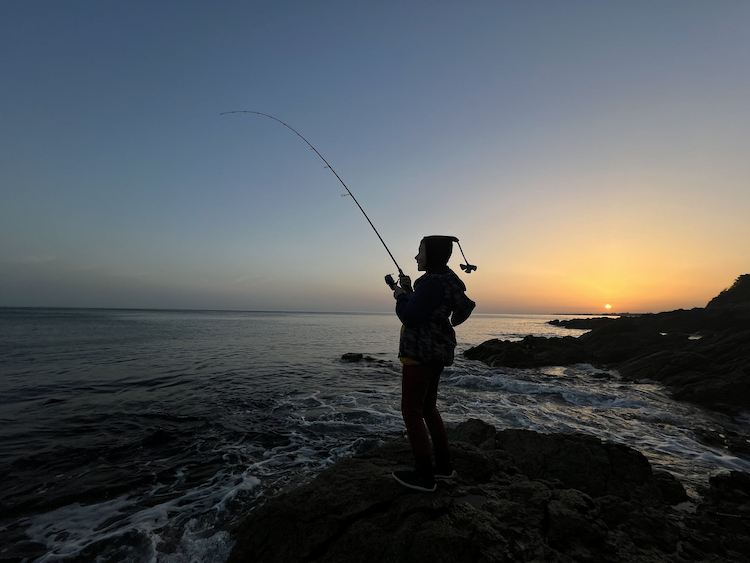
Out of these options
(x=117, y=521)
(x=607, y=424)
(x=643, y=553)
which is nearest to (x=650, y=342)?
(x=607, y=424)

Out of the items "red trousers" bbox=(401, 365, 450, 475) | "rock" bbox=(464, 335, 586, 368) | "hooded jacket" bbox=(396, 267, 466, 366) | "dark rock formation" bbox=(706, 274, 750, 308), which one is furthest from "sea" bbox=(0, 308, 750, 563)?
"dark rock formation" bbox=(706, 274, 750, 308)

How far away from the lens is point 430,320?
3.68 m

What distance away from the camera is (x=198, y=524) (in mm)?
4695

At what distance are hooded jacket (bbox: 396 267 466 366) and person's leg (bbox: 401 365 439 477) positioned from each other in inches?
6.1

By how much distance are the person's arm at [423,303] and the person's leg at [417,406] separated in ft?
1.77

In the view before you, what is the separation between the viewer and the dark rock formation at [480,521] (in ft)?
10.1

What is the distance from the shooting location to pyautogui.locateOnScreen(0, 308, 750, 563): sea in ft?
15.4

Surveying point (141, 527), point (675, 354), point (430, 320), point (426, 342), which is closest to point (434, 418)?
point (426, 342)

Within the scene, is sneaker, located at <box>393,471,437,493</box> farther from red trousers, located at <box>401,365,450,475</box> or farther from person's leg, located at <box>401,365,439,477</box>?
person's leg, located at <box>401,365,439,477</box>

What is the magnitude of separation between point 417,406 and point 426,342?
73cm

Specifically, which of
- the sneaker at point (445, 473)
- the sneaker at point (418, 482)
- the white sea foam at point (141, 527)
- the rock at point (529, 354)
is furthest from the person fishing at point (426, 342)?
the rock at point (529, 354)

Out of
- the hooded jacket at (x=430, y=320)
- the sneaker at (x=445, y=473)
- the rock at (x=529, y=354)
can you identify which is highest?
the hooded jacket at (x=430, y=320)

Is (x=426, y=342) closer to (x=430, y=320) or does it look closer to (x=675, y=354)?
(x=430, y=320)

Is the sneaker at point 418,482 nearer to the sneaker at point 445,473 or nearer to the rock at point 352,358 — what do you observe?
the sneaker at point 445,473
